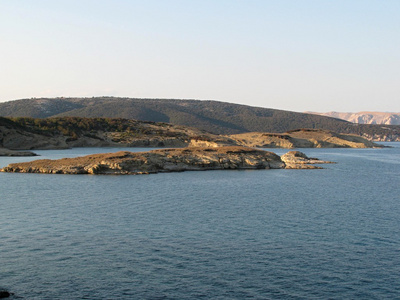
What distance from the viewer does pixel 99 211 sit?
30.8m

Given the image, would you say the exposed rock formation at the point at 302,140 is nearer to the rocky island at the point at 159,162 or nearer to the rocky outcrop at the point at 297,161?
the rocky outcrop at the point at 297,161

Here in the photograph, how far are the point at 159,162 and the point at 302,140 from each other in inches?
4085

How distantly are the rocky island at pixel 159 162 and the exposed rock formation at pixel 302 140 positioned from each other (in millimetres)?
76201

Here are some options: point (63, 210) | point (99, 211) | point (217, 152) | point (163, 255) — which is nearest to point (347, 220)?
point (163, 255)

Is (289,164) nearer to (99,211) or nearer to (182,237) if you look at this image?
(99,211)

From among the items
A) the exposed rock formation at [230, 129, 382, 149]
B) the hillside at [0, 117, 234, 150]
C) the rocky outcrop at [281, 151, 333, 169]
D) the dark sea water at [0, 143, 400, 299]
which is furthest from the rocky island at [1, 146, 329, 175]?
the exposed rock formation at [230, 129, 382, 149]

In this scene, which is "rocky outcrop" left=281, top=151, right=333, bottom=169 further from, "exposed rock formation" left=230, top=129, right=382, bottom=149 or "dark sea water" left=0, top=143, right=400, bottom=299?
"exposed rock formation" left=230, top=129, right=382, bottom=149

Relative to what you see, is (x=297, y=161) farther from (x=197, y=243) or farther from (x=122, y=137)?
(x=122, y=137)

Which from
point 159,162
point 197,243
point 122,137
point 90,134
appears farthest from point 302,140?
point 197,243

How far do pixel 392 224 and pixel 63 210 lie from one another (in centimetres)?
2103

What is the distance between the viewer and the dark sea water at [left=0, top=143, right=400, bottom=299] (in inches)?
680

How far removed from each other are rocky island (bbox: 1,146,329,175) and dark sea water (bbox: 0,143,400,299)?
1217cm

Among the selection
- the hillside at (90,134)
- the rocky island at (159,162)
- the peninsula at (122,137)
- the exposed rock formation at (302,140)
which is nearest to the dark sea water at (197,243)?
the rocky island at (159,162)

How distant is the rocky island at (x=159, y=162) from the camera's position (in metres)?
53.7
